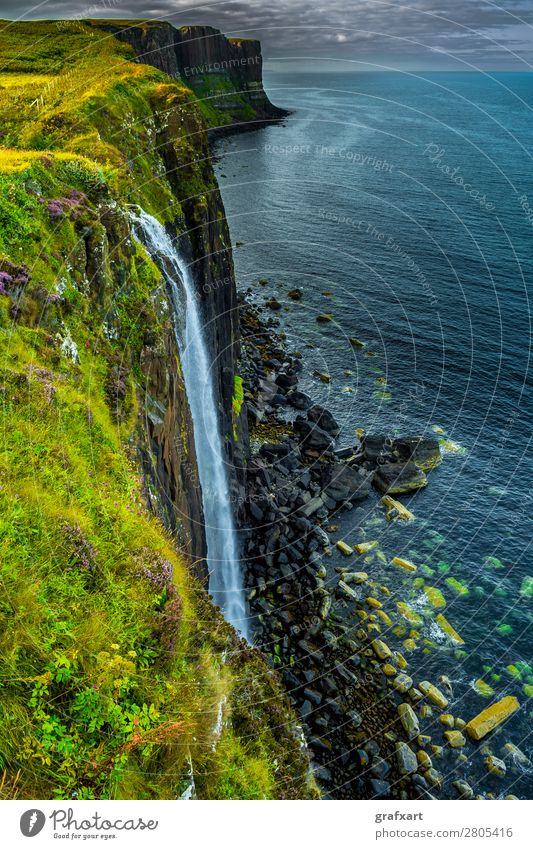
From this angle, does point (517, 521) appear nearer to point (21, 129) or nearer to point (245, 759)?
point (245, 759)

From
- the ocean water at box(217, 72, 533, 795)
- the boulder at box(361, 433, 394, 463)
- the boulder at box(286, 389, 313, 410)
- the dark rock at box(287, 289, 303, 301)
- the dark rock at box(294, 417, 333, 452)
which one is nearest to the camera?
the ocean water at box(217, 72, 533, 795)

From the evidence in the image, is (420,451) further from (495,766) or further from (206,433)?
(495,766)

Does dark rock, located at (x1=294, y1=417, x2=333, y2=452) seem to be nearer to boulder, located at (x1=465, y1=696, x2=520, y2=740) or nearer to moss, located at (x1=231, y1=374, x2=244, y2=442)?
moss, located at (x1=231, y1=374, x2=244, y2=442)

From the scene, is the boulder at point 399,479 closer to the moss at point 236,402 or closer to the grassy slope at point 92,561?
the moss at point 236,402

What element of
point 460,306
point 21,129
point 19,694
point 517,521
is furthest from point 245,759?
point 460,306

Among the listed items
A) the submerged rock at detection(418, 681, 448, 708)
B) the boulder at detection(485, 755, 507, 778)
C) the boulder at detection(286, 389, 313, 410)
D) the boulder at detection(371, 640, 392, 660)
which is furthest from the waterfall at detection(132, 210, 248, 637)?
the boulder at detection(286, 389, 313, 410)
